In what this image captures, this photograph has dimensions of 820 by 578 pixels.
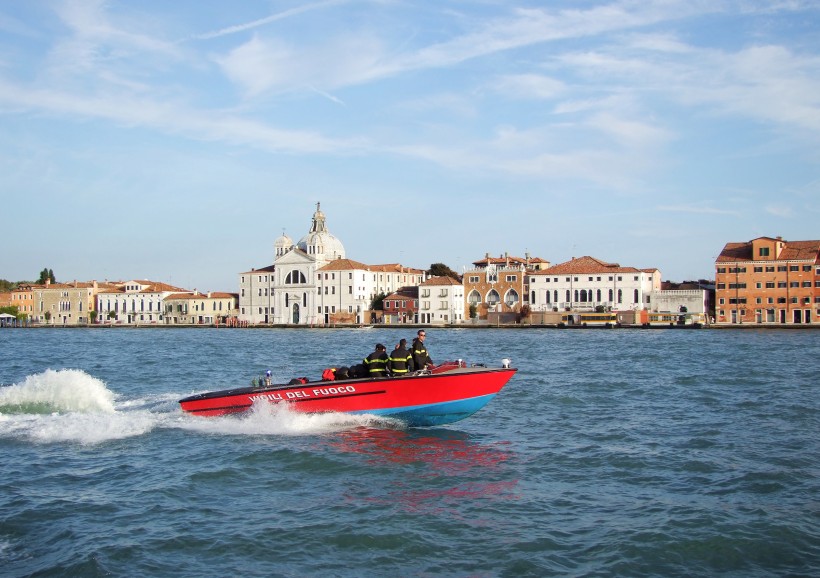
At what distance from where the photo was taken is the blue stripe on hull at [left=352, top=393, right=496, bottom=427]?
14.0 meters

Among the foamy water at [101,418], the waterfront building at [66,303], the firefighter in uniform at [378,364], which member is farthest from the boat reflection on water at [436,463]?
the waterfront building at [66,303]

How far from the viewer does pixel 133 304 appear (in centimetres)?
10175

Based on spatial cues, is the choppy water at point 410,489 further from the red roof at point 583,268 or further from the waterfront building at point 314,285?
the waterfront building at point 314,285

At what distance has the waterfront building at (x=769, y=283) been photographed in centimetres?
6894

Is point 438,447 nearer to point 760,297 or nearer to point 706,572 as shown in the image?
point 706,572

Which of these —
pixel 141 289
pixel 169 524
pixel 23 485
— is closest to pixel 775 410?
pixel 169 524

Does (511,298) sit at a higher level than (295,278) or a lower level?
lower

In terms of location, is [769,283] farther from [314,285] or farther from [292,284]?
[292,284]

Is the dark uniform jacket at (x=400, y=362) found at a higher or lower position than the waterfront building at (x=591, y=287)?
lower

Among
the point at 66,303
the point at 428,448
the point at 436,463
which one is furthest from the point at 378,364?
the point at 66,303

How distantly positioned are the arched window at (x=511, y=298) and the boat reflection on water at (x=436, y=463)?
6843 cm

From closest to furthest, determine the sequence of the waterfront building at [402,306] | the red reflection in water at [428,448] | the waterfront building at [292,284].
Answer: the red reflection in water at [428,448] < the waterfront building at [402,306] < the waterfront building at [292,284]

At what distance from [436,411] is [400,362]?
110 cm

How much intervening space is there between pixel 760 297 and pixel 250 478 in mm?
68399
